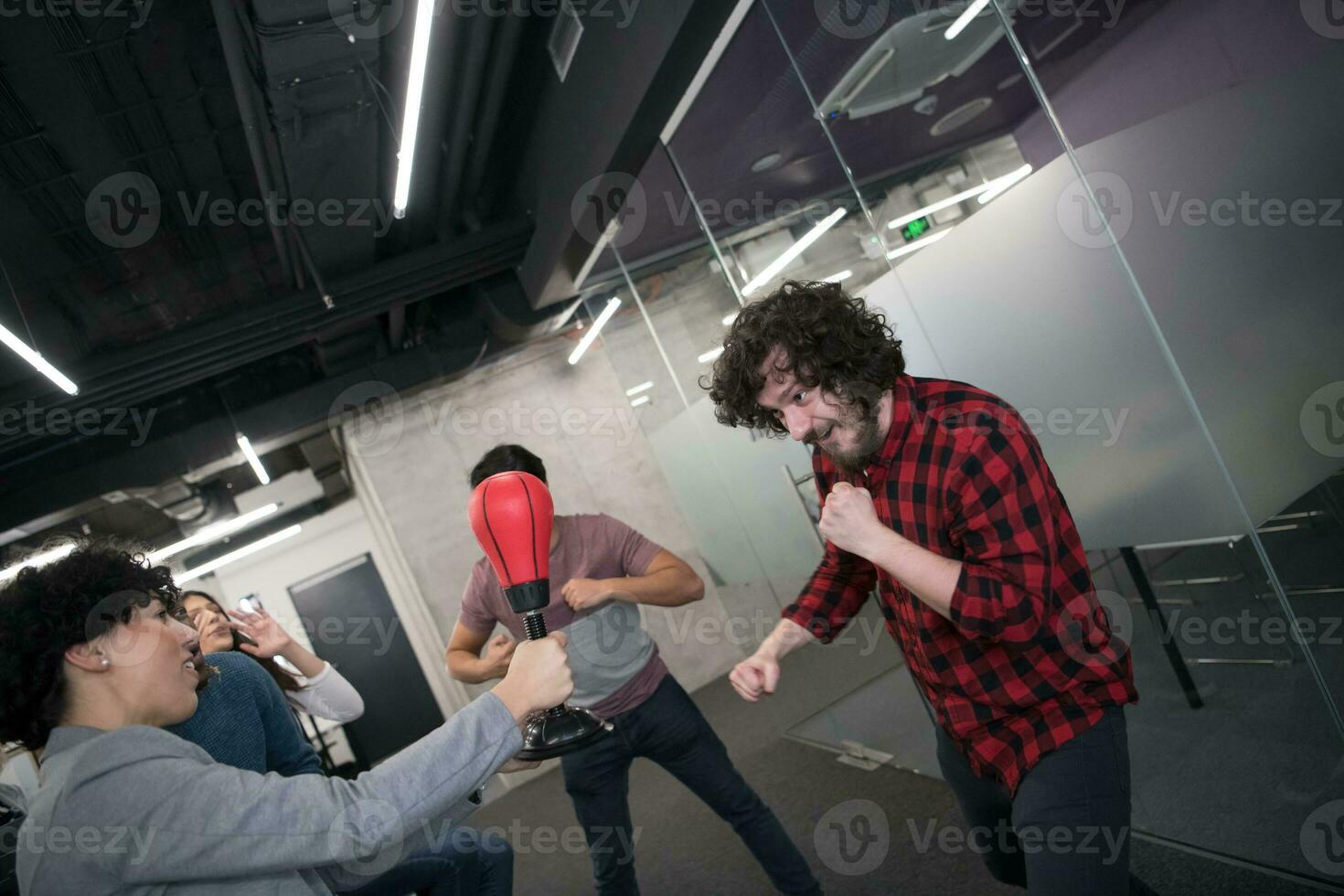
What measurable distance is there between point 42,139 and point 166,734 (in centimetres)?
382

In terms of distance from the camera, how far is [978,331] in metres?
2.63

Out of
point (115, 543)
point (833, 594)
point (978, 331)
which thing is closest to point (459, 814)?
point (115, 543)

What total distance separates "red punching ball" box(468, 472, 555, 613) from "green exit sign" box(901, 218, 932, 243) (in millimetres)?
1607

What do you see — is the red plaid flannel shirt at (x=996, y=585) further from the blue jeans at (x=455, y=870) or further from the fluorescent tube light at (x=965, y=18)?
the blue jeans at (x=455, y=870)

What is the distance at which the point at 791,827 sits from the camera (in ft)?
13.2

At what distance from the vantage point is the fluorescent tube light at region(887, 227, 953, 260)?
8.64ft

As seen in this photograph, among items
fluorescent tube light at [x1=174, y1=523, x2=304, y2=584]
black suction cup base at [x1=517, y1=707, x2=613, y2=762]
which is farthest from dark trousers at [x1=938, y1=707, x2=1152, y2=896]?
fluorescent tube light at [x1=174, y1=523, x2=304, y2=584]

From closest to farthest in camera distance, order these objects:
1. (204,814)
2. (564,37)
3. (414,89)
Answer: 1. (204,814)
2. (414,89)
3. (564,37)

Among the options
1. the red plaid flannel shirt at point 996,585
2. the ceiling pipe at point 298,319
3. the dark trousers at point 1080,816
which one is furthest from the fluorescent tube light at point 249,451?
the dark trousers at point 1080,816

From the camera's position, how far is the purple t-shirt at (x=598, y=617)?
2.74 meters

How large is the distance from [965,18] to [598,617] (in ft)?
6.42

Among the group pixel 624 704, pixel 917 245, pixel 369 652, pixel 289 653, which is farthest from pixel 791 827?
pixel 369 652

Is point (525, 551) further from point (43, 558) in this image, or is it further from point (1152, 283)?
point (1152, 283)

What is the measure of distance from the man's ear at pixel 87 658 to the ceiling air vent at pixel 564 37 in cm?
322
